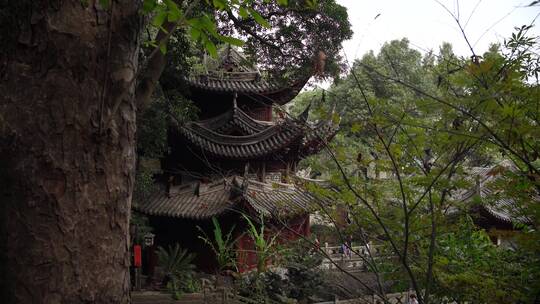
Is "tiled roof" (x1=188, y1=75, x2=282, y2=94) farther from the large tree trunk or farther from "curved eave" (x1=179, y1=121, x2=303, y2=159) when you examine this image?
the large tree trunk

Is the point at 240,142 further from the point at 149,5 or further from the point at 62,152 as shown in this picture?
the point at 62,152

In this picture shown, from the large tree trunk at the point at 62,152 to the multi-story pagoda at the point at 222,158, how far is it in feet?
29.8

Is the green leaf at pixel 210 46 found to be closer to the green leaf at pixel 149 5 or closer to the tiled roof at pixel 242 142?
the green leaf at pixel 149 5

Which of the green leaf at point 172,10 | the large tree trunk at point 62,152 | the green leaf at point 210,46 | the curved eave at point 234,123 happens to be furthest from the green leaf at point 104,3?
the curved eave at point 234,123

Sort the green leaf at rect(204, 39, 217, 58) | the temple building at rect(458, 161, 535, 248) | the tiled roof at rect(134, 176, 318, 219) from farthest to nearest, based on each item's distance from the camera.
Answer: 1. the tiled roof at rect(134, 176, 318, 219)
2. the temple building at rect(458, 161, 535, 248)
3. the green leaf at rect(204, 39, 217, 58)

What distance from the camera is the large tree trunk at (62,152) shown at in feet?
4.20

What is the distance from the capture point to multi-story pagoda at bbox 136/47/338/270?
446 inches

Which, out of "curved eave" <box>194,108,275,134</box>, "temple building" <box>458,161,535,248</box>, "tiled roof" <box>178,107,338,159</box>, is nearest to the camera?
"temple building" <box>458,161,535,248</box>

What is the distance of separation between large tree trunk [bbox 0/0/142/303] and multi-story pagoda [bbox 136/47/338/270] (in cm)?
910

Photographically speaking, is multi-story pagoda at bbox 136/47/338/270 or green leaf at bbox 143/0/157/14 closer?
green leaf at bbox 143/0/157/14

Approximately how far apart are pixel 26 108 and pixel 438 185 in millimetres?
2116

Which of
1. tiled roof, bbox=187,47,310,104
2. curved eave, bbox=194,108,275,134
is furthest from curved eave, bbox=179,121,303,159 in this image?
tiled roof, bbox=187,47,310,104

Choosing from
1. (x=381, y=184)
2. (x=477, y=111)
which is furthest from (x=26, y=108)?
(x=381, y=184)

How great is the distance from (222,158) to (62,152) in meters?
10.6
